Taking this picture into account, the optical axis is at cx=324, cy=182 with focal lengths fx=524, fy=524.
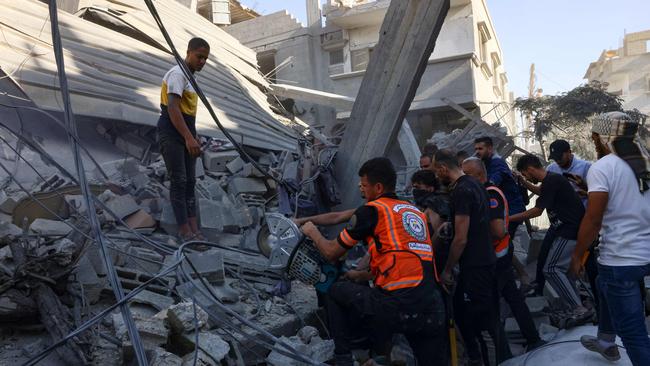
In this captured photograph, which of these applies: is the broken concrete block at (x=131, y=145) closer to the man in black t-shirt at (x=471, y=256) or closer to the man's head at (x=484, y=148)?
the man's head at (x=484, y=148)

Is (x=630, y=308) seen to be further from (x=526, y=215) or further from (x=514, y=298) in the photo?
(x=526, y=215)

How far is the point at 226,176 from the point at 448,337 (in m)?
4.15

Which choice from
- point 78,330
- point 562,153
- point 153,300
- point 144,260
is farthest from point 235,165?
point 78,330

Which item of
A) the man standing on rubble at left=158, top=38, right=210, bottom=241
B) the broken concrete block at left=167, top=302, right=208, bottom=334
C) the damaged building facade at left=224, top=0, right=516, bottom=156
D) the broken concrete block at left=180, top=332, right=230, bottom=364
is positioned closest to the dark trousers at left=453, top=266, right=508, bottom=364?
the broken concrete block at left=180, top=332, right=230, bottom=364

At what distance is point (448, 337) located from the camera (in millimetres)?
3883

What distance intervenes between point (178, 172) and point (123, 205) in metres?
0.90

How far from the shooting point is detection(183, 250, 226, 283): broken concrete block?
3.95 m

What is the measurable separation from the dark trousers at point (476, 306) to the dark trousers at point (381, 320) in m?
0.69

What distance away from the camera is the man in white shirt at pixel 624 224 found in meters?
2.96

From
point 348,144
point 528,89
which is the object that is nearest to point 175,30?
point 348,144

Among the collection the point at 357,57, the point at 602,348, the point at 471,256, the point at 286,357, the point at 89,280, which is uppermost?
the point at 357,57

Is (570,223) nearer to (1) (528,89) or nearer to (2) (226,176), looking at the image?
(2) (226,176)

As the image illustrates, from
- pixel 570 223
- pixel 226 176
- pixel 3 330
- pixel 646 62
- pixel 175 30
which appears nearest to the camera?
pixel 3 330

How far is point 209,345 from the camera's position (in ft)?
10.3
